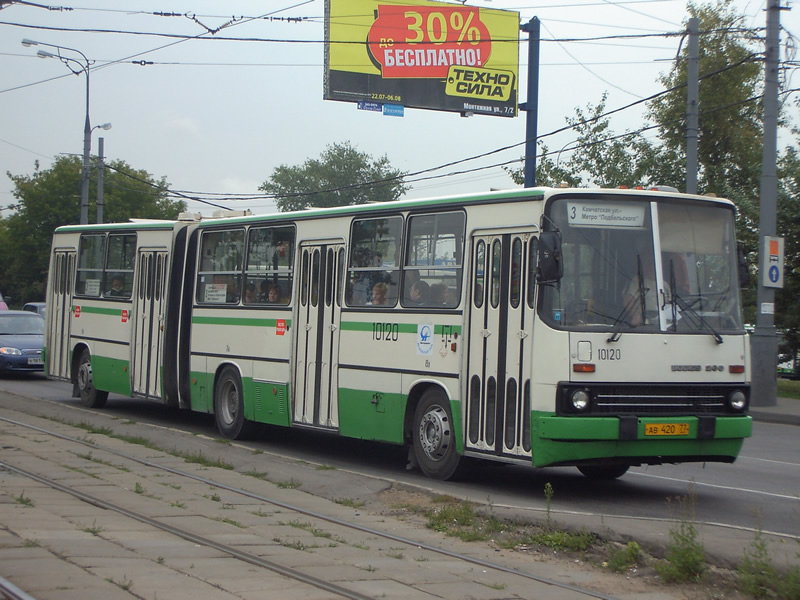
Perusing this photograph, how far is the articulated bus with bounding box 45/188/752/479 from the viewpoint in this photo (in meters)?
10.2

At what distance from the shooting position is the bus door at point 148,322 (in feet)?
57.1

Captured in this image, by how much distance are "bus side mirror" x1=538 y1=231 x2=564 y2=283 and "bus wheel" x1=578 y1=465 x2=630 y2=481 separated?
288 centimetres

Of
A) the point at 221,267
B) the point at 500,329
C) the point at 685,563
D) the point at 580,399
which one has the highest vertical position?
the point at 221,267

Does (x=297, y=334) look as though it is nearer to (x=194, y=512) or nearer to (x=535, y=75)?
(x=194, y=512)

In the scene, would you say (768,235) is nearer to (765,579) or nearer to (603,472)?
(603,472)

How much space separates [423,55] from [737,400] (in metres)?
20.4

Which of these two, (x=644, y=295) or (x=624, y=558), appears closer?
(x=624, y=558)

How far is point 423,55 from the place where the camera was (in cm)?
2950

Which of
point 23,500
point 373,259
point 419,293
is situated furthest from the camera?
point 373,259

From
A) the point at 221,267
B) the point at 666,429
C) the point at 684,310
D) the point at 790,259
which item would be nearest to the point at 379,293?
the point at 684,310

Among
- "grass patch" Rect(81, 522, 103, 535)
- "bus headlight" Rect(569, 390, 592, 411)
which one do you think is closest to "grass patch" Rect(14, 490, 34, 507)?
"grass patch" Rect(81, 522, 103, 535)

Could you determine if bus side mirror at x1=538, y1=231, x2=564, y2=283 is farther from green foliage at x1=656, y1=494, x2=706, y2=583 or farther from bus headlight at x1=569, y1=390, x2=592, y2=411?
green foliage at x1=656, y1=494, x2=706, y2=583

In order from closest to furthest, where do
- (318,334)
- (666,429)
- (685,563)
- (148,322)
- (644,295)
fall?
(685,563) < (666,429) < (644,295) < (318,334) < (148,322)

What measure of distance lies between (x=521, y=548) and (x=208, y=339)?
8.75m
